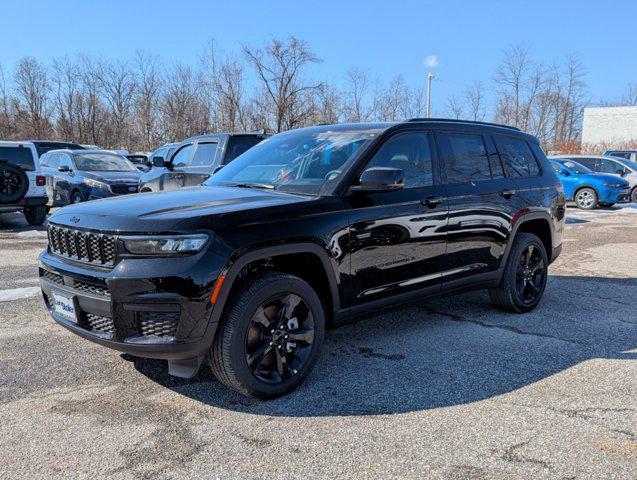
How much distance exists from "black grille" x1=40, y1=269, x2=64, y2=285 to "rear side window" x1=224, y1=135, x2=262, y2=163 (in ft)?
19.7

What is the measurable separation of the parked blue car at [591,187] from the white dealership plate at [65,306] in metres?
16.1

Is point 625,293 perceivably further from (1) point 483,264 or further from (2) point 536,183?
(1) point 483,264

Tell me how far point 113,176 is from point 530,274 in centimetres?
1005

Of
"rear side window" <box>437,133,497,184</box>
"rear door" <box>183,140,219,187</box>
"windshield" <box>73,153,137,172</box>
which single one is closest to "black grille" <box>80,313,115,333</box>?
"rear side window" <box>437,133,497,184</box>

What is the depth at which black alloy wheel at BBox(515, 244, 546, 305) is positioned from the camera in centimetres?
536

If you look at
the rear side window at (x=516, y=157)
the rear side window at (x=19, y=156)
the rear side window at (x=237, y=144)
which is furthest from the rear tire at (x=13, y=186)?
the rear side window at (x=516, y=157)

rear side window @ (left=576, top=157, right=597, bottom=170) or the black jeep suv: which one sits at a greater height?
rear side window @ (left=576, top=157, right=597, bottom=170)

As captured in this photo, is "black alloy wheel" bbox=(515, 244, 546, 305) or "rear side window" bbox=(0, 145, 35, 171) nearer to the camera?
"black alloy wheel" bbox=(515, 244, 546, 305)

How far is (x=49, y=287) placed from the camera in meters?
3.55

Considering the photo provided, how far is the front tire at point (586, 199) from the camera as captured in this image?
56.7 ft

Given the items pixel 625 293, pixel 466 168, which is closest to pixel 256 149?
pixel 466 168

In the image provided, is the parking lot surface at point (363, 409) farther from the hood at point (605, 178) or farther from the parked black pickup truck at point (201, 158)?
the hood at point (605, 178)

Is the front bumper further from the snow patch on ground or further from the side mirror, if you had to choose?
the snow patch on ground

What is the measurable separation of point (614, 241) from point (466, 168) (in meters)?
7.50
